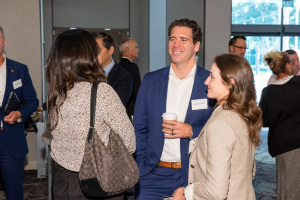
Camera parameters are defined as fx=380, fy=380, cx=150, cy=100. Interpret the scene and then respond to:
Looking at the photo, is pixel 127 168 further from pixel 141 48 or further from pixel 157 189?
pixel 141 48

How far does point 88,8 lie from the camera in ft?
35.6

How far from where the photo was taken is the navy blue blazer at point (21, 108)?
328cm

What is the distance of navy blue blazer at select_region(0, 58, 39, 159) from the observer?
10.8 feet

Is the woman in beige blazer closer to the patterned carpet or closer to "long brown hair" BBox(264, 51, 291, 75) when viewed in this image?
"long brown hair" BBox(264, 51, 291, 75)

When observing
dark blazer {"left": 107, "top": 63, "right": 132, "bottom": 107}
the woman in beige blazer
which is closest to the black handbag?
the woman in beige blazer

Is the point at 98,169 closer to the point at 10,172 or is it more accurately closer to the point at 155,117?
the point at 155,117

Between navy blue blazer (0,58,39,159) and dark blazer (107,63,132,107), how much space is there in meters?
0.84

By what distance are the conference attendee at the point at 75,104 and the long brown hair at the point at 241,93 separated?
0.52 metres

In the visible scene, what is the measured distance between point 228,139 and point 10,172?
228 centimetres

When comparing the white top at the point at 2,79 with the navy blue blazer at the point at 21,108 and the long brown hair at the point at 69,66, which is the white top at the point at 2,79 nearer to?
the navy blue blazer at the point at 21,108

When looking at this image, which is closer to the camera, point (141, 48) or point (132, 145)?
point (132, 145)

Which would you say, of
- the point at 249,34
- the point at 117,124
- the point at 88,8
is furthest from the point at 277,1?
the point at 117,124

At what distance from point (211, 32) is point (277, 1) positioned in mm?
7237

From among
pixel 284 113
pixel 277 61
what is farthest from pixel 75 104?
pixel 277 61
